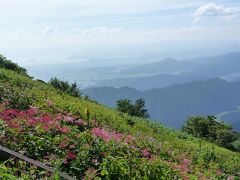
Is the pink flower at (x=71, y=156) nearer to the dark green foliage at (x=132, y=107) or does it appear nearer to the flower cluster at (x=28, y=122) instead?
the flower cluster at (x=28, y=122)

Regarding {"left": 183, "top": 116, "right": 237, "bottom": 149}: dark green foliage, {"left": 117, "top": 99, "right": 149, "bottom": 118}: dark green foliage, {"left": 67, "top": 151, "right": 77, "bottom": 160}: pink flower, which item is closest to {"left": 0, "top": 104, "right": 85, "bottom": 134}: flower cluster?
{"left": 67, "top": 151, "right": 77, "bottom": 160}: pink flower

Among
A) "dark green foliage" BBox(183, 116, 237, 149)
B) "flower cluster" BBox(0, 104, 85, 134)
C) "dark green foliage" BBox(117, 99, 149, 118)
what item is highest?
"dark green foliage" BBox(117, 99, 149, 118)

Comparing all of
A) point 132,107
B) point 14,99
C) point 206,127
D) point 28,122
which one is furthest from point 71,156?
point 206,127

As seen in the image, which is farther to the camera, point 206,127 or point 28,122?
point 206,127

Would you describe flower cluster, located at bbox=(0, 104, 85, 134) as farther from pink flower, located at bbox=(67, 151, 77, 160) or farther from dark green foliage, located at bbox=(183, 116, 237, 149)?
dark green foliage, located at bbox=(183, 116, 237, 149)

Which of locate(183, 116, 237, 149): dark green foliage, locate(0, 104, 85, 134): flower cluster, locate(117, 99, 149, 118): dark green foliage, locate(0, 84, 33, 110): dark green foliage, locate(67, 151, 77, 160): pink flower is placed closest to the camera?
locate(67, 151, 77, 160): pink flower

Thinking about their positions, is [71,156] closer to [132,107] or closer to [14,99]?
[14,99]

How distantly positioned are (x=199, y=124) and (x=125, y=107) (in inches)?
727

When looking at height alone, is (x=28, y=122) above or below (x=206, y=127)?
below

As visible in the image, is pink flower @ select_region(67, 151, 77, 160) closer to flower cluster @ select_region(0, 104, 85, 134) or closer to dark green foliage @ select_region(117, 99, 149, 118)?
flower cluster @ select_region(0, 104, 85, 134)

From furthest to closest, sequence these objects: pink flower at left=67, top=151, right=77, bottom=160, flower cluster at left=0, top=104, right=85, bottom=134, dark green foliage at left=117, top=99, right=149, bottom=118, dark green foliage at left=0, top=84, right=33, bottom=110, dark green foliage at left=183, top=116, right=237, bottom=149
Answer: dark green foliage at left=117, top=99, right=149, bottom=118 < dark green foliage at left=183, top=116, right=237, bottom=149 < dark green foliage at left=0, top=84, right=33, bottom=110 < flower cluster at left=0, top=104, right=85, bottom=134 < pink flower at left=67, top=151, right=77, bottom=160

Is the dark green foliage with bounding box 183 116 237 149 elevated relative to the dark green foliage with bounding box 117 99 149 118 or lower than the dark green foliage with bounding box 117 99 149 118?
lower

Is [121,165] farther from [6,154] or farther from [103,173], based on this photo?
[6,154]

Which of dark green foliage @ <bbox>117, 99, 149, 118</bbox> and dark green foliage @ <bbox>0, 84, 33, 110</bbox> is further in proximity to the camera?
dark green foliage @ <bbox>117, 99, 149, 118</bbox>
